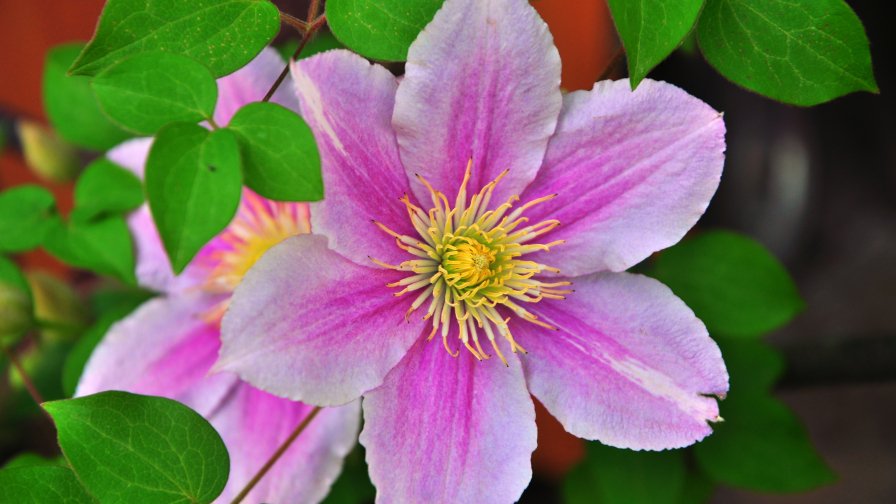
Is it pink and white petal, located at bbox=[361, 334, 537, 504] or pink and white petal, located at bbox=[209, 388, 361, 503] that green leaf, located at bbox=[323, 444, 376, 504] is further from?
pink and white petal, located at bbox=[361, 334, 537, 504]

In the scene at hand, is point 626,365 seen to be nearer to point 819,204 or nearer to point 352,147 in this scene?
point 352,147

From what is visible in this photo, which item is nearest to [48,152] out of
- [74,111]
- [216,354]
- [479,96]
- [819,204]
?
[74,111]

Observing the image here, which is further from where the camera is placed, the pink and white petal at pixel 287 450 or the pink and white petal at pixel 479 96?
the pink and white petal at pixel 287 450

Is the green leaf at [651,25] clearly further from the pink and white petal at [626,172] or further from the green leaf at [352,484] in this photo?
the green leaf at [352,484]

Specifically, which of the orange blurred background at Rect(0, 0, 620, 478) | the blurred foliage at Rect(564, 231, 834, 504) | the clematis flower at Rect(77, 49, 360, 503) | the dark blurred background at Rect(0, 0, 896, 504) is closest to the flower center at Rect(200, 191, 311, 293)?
the clematis flower at Rect(77, 49, 360, 503)

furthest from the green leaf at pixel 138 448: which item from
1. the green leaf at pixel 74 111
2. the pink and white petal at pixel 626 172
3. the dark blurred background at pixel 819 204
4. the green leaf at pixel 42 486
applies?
the dark blurred background at pixel 819 204

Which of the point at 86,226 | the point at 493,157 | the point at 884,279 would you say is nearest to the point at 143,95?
the point at 493,157
